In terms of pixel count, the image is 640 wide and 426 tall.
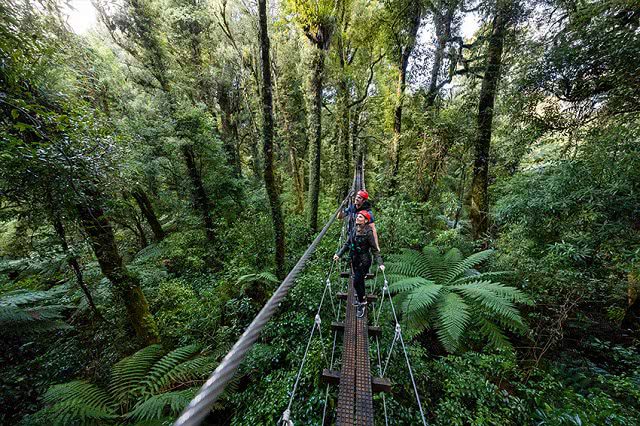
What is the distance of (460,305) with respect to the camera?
10.6ft

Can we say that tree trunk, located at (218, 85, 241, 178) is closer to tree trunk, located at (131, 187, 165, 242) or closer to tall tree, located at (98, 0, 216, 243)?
tall tree, located at (98, 0, 216, 243)

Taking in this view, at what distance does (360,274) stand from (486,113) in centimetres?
400

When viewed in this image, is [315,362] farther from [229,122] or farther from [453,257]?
[229,122]

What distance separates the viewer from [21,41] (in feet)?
7.23

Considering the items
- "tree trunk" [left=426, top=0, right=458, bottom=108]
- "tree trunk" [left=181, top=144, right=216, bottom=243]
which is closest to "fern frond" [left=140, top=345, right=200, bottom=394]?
"tree trunk" [left=181, top=144, right=216, bottom=243]

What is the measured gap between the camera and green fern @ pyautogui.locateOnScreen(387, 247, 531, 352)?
2986 millimetres

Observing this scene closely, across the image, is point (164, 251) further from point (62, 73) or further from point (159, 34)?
point (159, 34)

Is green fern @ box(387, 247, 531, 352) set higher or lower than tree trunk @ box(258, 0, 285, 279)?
lower

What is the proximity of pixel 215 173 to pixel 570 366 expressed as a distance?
855 cm

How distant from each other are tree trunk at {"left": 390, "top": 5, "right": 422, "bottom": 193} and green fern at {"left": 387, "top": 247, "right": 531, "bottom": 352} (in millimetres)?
3577

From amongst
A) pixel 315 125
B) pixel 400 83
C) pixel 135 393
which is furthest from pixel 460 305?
pixel 400 83

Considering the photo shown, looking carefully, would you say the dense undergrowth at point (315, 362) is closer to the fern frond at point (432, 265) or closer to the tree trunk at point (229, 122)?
the fern frond at point (432, 265)

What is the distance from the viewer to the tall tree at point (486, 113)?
4176mm

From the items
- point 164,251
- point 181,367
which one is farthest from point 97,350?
point 164,251
